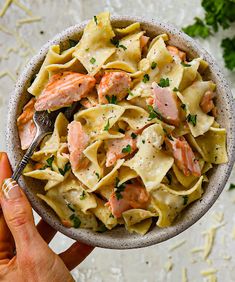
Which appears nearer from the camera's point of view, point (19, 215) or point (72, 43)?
point (19, 215)

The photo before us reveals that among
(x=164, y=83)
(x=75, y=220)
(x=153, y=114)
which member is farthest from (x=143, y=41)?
(x=75, y=220)

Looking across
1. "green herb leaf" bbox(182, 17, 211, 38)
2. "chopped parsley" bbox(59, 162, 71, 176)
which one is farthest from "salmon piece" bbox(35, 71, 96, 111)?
"green herb leaf" bbox(182, 17, 211, 38)

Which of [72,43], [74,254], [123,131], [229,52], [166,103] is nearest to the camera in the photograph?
[166,103]

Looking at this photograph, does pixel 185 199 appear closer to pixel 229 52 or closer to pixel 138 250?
pixel 138 250

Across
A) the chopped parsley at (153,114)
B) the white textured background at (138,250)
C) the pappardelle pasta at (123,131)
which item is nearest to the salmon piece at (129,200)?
the pappardelle pasta at (123,131)

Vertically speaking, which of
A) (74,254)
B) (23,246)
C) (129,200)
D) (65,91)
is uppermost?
(65,91)

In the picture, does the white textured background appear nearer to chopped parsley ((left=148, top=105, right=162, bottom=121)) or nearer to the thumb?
the thumb

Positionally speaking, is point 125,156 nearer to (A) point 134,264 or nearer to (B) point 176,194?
(B) point 176,194

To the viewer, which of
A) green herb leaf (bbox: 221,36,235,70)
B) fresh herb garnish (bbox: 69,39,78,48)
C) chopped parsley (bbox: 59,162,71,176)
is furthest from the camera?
green herb leaf (bbox: 221,36,235,70)
